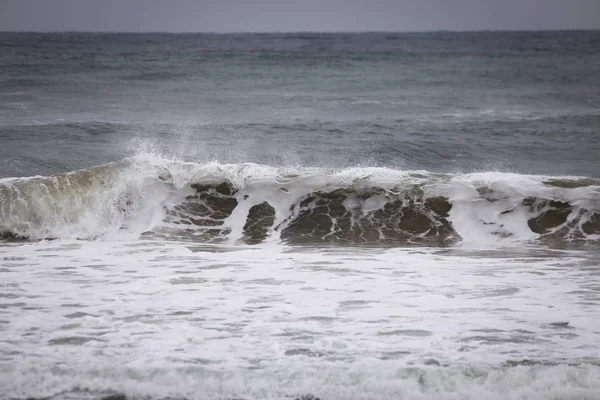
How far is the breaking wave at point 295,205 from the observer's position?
24.3 ft

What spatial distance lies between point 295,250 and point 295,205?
4.55 feet

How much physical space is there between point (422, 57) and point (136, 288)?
96.6 feet

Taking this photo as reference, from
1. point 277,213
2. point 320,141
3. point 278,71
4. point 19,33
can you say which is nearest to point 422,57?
point 278,71

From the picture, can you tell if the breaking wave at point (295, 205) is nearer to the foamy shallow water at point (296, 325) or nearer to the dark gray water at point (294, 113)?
the foamy shallow water at point (296, 325)

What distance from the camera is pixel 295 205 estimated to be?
8.13 meters

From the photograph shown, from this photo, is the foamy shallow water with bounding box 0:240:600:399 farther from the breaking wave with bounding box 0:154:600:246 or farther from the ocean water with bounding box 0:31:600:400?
the breaking wave with bounding box 0:154:600:246

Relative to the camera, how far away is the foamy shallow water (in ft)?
12.1

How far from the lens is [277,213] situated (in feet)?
26.1

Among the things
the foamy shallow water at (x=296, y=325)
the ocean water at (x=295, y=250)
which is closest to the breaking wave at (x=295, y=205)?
the ocean water at (x=295, y=250)

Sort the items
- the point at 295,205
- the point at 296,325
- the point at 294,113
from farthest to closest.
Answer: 1. the point at 294,113
2. the point at 295,205
3. the point at 296,325

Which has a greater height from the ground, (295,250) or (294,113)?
(294,113)

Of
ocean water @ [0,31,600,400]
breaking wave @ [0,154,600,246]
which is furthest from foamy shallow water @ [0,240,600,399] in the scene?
breaking wave @ [0,154,600,246]

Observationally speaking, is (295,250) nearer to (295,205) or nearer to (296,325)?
(295,205)

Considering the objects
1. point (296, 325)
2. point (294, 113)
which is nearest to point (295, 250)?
point (296, 325)
